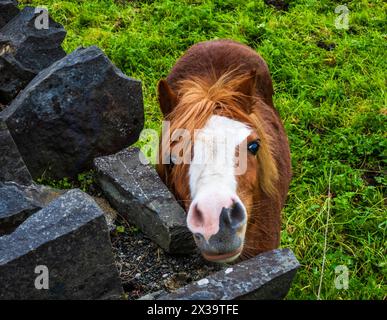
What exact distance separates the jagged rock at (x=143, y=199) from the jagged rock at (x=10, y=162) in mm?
490

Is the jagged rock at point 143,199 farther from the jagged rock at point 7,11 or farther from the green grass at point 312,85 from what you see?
the jagged rock at point 7,11

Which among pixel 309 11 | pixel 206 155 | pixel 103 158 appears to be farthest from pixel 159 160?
pixel 309 11

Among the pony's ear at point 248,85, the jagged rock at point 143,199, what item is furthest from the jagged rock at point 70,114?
the pony's ear at point 248,85

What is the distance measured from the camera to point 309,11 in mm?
6742

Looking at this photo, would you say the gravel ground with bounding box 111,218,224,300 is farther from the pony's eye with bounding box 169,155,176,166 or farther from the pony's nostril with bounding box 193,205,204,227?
the pony's nostril with bounding box 193,205,204,227

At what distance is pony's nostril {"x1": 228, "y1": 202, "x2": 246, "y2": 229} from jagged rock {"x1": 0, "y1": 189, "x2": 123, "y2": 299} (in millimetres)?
642

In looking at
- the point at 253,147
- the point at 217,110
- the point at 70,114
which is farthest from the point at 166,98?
the point at 70,114

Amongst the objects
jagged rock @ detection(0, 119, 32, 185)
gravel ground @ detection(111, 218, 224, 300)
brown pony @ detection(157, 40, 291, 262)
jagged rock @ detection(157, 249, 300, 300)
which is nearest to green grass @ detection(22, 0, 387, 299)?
brown pony @ detection(157, 40, 291, 262)

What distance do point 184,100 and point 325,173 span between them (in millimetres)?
2036

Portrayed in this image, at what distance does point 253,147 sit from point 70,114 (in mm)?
1384

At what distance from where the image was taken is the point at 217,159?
2893 millimetres

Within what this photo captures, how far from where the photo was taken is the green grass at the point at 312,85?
4.39 meters

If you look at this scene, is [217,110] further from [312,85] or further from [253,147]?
[312,85]
